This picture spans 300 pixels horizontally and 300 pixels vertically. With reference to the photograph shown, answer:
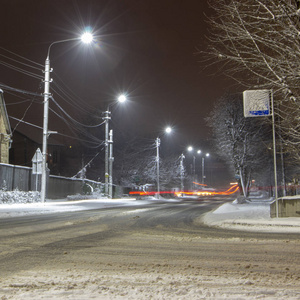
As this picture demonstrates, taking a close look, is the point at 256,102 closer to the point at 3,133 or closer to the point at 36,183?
the point at 36,183

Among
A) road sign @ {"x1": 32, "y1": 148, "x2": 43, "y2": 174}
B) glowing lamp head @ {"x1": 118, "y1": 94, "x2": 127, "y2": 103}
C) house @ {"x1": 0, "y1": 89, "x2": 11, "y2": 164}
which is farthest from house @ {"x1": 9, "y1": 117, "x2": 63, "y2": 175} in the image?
road sign @ {"x1": 32, "y1": 148, "x2": 43, "y2": 174}

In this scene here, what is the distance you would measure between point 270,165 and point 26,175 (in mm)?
23259

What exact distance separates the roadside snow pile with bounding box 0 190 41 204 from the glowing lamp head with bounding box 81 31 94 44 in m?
10.9

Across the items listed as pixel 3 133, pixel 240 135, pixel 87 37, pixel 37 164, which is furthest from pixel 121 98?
pixel 3 133

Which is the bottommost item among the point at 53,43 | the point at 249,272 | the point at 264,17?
the point at 249,272

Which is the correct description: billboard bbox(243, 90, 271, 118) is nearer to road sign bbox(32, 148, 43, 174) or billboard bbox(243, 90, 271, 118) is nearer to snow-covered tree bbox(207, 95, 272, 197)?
road sign bbox(32, 148, 43, 174)

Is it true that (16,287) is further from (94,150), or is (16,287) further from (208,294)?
(94,150)

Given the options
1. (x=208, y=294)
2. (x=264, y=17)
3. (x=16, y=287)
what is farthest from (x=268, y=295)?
(x=264, y=17)

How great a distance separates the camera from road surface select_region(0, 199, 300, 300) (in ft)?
13.2

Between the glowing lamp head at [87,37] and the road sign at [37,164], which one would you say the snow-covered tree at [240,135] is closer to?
the glowing lamp head at [87,37]

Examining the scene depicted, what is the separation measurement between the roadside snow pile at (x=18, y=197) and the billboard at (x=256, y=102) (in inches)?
670

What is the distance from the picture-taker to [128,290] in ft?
13.4

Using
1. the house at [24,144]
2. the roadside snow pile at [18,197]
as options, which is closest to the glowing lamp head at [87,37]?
the roadside snow pile at [18,197]

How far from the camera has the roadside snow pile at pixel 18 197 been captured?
73.6 feet
